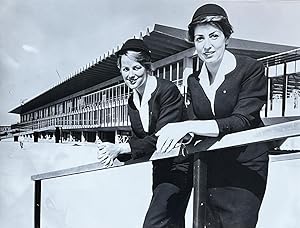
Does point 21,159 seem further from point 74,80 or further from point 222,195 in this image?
point 222,195

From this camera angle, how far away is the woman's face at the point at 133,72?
3.29 feet

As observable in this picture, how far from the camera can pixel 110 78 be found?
42.3 inches

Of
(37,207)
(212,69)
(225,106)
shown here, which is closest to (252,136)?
(225,106)

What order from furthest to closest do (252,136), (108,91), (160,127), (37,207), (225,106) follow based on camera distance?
1. (37,207)
2. (108,91)
3. (160,127)
4. (225,106)
5. (252,136)

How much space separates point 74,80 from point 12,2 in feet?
1.09

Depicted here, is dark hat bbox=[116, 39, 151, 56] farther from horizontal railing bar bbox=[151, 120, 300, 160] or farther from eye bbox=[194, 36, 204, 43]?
horizontal railing bar bbox=[151, 120, 300, 160]

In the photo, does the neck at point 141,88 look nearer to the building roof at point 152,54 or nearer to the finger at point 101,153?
the building roof at point 152,54

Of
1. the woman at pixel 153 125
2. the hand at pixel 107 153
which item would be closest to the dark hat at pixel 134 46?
the woman at pixel 153 125

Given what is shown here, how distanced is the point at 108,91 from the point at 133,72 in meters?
0.13

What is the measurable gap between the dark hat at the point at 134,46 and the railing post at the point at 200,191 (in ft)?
1.14

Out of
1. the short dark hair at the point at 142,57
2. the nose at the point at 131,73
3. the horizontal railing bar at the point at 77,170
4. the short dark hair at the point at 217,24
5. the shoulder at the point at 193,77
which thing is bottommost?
the horizontal railing bar at the point at 77,170

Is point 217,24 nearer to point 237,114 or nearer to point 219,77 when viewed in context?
point 219,77

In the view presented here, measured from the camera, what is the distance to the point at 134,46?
1.01 meters

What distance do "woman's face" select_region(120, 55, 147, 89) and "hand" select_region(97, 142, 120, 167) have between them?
0.18m
